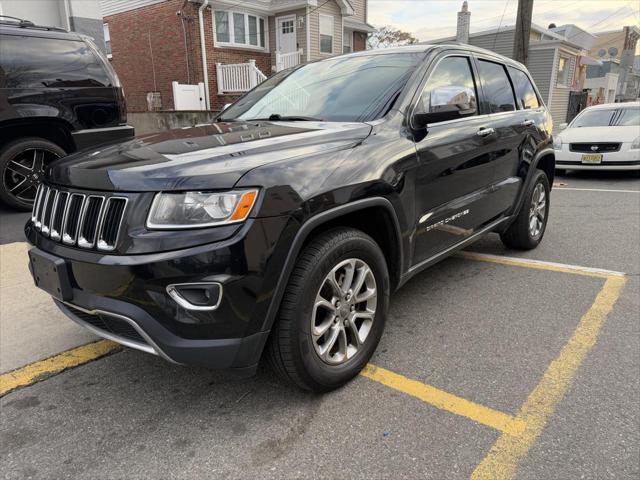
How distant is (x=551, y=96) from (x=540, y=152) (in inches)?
839

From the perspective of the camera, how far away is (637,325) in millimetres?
3365

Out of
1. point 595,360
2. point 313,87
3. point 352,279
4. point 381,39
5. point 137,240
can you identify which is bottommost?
point 595,360

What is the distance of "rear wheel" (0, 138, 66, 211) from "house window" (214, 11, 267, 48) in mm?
11947

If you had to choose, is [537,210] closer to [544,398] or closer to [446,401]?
[544,398]

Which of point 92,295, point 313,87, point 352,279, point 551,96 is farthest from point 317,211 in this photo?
point 551,96

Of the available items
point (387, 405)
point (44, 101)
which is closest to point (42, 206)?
point (387, 405)

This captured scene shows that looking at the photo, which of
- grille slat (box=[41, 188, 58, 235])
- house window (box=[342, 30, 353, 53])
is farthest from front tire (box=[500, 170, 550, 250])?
house window (box=[342, 30, 353, 53])

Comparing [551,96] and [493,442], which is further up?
[551,96]

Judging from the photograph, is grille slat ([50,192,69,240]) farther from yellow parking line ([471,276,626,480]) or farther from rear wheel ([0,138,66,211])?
rear wheel ([0,138,66,211])

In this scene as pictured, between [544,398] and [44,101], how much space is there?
6.01m

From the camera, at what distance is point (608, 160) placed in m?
9.54

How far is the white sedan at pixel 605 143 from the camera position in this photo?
9.40m

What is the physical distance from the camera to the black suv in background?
18.4ft

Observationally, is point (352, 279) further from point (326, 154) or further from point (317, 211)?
point (326, 154)
